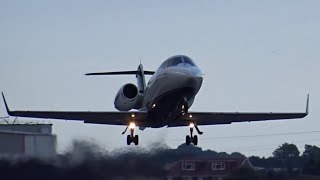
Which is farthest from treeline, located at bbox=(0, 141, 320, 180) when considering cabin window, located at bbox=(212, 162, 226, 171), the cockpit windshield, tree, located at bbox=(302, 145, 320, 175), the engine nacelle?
the cockpit windshield

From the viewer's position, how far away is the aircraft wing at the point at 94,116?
50.0 meters

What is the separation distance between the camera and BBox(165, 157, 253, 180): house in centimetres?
5150

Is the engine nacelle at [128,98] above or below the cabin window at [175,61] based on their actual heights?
below

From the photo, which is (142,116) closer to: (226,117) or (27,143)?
(226,117)

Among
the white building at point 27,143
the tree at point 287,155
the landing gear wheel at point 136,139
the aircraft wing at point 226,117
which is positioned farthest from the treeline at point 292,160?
the white building at point 27,143

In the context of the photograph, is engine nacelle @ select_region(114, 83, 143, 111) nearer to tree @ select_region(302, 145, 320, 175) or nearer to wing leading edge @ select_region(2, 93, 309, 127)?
wing leading edge @ select_region(2, 93, 309, 127)

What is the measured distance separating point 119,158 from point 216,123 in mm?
6642

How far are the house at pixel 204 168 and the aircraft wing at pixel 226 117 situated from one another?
1.98m

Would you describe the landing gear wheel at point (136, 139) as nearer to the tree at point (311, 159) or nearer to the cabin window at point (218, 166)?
the cabin window at point (218, 166)

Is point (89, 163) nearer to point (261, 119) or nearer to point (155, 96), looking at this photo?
point (155, 96)

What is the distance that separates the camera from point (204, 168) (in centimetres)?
5294

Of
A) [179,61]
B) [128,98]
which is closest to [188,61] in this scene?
[179,61]

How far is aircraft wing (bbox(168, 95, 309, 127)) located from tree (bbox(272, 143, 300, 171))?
12.4 ft

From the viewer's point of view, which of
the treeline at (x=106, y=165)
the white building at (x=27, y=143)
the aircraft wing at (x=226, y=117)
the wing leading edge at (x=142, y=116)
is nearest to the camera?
the treeline at (x=106, y=165)
